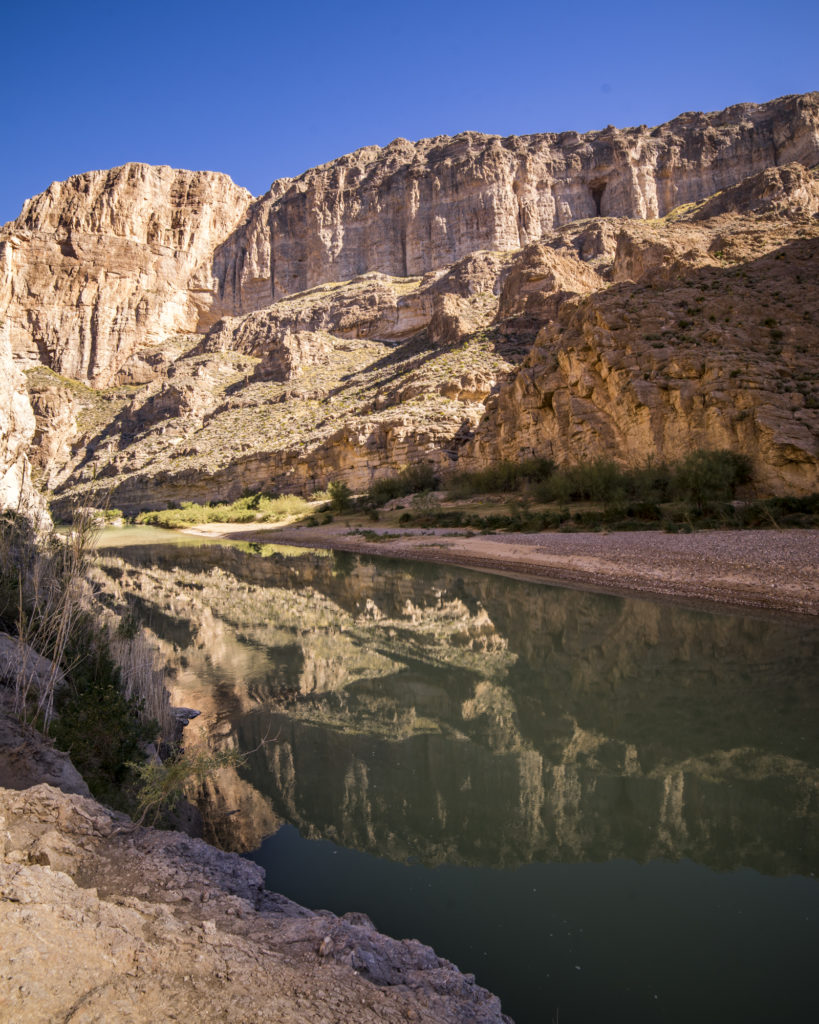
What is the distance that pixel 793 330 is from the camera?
2528cm

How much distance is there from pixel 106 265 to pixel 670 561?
309 ft

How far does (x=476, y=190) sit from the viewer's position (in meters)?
80.2

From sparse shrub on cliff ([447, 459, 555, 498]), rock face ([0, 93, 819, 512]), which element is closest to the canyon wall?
rock face ([0, 93, 819, 512])

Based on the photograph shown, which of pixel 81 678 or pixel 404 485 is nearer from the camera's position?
pixel 81 678

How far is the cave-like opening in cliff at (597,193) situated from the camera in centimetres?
8019

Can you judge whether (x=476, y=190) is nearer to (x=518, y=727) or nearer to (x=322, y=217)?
(x=322, y=217)

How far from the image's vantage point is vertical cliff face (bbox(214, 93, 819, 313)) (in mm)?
72875

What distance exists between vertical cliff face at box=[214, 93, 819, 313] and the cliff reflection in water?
78607 mm

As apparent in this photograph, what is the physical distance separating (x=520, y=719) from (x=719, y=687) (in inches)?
109

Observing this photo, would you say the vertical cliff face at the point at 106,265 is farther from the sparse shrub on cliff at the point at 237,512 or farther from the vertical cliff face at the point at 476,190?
the sparse shrub on cliff at the point at 237,512

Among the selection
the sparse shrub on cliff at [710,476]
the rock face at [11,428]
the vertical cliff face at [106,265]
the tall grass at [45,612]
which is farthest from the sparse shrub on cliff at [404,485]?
the vertical cliff face at [106,265]

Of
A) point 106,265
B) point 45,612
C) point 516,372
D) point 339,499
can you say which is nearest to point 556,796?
point 45,612

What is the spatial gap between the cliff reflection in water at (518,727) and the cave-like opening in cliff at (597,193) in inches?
3375

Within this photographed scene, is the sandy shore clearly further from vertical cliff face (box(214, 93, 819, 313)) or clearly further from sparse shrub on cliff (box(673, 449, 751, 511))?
vertical cliff face (box(214, 93, 819, 313))
